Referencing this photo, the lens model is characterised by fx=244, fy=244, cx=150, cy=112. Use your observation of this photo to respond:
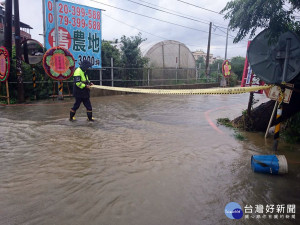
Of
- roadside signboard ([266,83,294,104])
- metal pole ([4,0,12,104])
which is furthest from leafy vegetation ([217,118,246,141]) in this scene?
metal pole ([4,0,12,104])

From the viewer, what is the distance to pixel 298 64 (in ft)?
13.9

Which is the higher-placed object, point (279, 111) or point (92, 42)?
point (92, 42)

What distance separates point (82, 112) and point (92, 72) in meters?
6.25

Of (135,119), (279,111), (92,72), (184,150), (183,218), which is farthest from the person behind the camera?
(92,72)

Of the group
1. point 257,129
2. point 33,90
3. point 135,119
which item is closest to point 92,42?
point 33,90

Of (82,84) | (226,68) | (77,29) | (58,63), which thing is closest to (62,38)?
(77,29)

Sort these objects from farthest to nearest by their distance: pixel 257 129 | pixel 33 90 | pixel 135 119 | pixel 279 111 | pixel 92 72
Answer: pixel 92 72 → pixel 33 90 → pixel 135 119 → pixel 257 129 → pixel 279 111

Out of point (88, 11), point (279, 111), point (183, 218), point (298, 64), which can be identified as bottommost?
point (183, 218)

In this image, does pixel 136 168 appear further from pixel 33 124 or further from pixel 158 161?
pixel 33 124

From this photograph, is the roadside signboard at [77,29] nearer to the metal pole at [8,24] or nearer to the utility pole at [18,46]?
the utility pole at [18,46]

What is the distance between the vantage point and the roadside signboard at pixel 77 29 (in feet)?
40.3

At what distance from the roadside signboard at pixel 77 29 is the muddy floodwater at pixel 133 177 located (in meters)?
7.32

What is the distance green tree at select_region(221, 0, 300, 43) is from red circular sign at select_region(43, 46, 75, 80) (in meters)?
8.22

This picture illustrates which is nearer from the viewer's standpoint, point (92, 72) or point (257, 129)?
point (257, 129)
